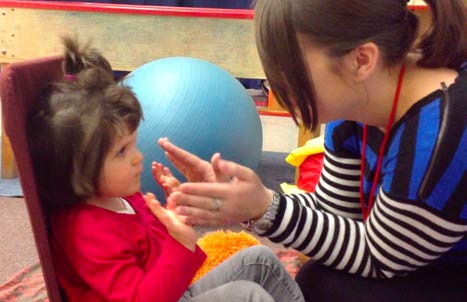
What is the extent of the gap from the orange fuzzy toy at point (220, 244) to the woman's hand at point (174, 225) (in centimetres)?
66

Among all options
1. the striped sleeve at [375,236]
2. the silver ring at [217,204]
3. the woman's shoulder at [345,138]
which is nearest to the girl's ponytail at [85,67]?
the silver ring at [217,204]

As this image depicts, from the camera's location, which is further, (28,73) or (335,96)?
(335,96)

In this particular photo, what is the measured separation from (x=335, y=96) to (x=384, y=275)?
315 mm

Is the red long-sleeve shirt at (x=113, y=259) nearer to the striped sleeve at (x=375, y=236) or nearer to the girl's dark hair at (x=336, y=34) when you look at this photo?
the striped sleeve at (x=375, y=236)

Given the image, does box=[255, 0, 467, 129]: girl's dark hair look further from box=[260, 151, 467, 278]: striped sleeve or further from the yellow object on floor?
the yellow object on floor

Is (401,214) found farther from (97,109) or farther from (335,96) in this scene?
(97,109)

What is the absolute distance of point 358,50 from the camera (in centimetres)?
88

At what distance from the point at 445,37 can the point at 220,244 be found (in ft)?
2.88

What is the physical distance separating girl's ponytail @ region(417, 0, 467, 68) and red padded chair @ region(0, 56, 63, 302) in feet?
1.96

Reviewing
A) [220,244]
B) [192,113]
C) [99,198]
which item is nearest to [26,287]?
[220,244]

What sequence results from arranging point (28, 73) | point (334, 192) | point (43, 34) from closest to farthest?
→ point (28, 73), point (334, 192), point (43, 34)

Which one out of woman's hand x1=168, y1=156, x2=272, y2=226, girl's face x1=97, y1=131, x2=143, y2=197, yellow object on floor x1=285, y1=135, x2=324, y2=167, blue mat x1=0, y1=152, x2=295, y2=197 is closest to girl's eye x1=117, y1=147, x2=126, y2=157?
girl's face x1=97, y1=131, x2=143, y2=197

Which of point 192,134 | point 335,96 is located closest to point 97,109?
point 335,96

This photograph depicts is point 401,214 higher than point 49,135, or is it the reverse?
point 49,135
